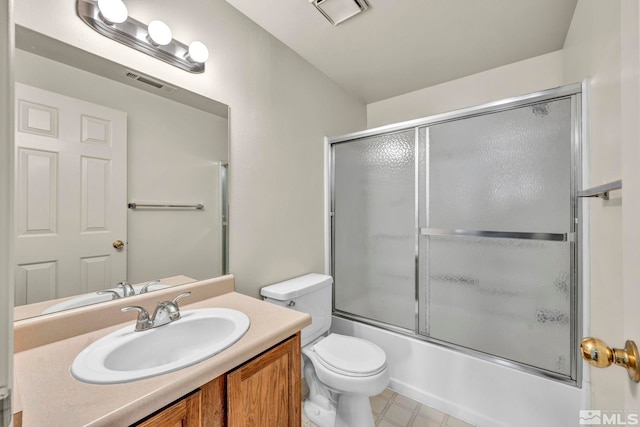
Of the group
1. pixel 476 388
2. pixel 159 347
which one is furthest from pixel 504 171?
pixel 159 347

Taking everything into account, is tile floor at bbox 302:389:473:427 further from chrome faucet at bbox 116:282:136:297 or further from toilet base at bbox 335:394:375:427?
chrome faucet at bbox 116:282:136:297

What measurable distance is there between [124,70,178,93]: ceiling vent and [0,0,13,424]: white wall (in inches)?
35.9

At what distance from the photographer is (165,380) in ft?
2.20

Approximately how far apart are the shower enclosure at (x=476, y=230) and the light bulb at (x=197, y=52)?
3.83 feet

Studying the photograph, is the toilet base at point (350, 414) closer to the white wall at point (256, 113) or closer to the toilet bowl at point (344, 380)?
the toilet bowl at point (344, 380)

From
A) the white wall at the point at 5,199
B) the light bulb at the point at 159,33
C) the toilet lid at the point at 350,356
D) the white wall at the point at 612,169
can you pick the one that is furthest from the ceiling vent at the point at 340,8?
the toilet lid at the point at 350,356

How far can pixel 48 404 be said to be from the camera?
593mm

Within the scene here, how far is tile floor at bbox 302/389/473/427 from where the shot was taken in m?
1.54

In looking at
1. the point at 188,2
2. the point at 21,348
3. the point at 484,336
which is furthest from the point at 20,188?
the point at 484,336

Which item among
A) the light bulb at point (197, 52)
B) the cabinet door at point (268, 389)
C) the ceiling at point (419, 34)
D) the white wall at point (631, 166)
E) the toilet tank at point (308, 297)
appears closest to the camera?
the white wall at point (631, 166)

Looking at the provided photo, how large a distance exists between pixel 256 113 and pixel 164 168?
2.14 ft

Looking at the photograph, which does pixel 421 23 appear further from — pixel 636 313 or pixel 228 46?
pixel 636 313

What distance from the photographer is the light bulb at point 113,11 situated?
0.96m

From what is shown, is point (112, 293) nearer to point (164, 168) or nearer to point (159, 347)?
point (159, 347)
